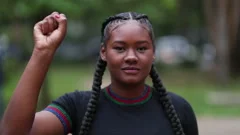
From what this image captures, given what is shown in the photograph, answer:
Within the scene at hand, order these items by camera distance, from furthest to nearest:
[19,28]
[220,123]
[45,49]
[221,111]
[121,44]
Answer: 1. [19,28]
2. [221,111]
3. [220,123]
4. [121,44]
5. [45,49]

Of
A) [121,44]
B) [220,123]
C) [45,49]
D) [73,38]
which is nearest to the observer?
[45,49]

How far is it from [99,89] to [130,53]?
0.25m

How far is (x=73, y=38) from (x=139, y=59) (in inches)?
1540

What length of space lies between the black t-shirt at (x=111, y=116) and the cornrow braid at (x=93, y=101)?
27 mm

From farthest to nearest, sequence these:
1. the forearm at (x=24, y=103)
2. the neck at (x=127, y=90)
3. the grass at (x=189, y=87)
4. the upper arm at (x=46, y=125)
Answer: the grass at (x=189, y=87), the neck at (x=127, y=90), the upper arm at (x=46, y=125), the forearm at (x=24, y=103)

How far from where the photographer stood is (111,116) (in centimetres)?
278

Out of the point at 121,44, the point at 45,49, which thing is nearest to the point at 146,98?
the point at 121,44

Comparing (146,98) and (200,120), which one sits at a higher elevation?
(146,98)

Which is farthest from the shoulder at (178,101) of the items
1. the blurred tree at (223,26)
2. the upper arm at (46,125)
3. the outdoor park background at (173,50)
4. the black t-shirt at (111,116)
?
the blurred tree at (223,26)

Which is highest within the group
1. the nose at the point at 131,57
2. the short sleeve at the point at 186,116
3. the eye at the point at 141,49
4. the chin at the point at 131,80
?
the eye at the point at 141,49

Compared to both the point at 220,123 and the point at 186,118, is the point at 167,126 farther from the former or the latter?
the point at 220,123

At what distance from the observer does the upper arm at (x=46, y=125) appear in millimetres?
2627

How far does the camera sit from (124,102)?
112 inches

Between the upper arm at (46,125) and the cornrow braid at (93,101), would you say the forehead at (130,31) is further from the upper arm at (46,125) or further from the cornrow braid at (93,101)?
the upper arm at (46,125)
